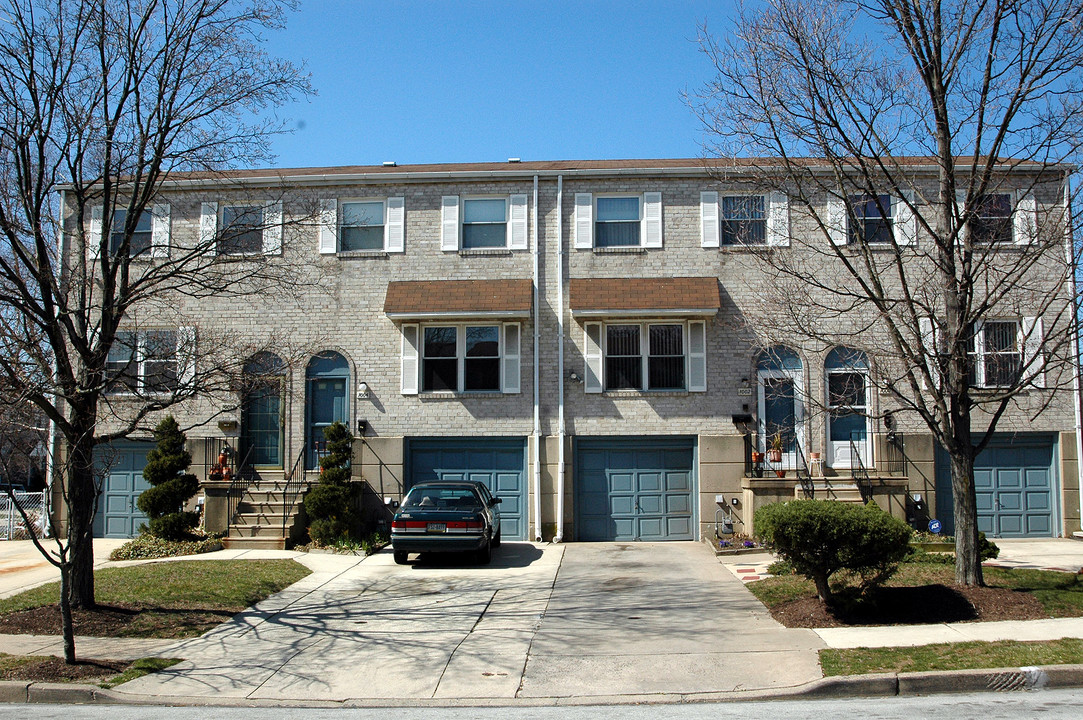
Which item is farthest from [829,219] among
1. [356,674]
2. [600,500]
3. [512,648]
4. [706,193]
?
[356,674]

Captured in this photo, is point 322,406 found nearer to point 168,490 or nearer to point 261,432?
point 261,432

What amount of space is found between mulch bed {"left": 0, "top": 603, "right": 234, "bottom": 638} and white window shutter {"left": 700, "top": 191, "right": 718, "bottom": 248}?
12.6 metres

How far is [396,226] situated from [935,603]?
44.7ft

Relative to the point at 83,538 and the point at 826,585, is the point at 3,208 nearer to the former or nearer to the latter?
the point at 83,538

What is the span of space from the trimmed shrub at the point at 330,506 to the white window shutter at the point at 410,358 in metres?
2.36

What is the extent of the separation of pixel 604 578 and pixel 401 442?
6589 mm

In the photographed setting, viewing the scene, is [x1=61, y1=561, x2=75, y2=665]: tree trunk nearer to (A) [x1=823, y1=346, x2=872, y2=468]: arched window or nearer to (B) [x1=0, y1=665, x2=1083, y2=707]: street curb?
(B) [x1=0, y1=665, x2=1083, y2=707]: street curb

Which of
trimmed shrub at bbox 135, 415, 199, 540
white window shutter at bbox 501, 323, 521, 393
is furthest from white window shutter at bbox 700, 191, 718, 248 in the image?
trimmed shrub at bbox 135, 415, 199, 540

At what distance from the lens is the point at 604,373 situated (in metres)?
19.1

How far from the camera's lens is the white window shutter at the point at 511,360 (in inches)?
754

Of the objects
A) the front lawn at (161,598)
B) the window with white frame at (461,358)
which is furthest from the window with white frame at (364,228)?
the front lawn at (161,598)

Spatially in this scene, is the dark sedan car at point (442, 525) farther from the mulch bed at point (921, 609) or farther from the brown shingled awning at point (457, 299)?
the mulch bed at point (921, 609)

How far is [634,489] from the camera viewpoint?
1917 centimetres

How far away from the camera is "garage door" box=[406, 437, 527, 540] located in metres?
19.2
